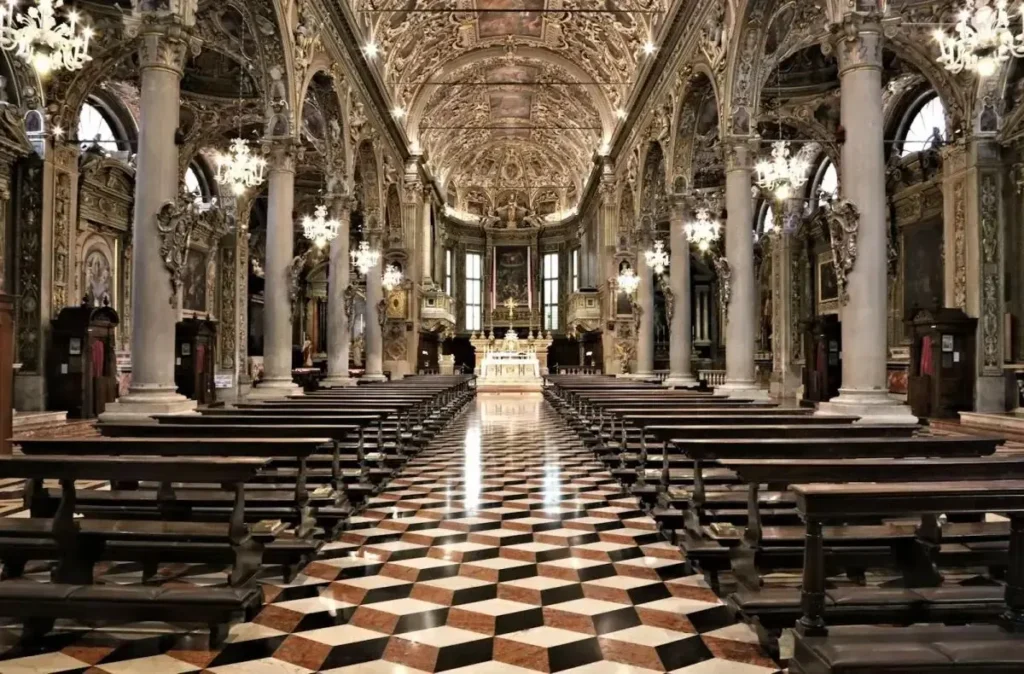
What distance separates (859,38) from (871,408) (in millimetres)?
4571

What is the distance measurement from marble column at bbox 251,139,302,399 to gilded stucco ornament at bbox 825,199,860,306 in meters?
9.63

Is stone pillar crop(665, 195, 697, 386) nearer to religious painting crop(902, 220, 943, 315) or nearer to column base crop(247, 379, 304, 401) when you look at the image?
religious painting crop(902, 220, 943, 315)

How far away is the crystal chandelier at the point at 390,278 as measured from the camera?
81.3 ft

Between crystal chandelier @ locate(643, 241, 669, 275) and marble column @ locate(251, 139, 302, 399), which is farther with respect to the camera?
crystal chandelier @ locate(643, 241, 669, 275)

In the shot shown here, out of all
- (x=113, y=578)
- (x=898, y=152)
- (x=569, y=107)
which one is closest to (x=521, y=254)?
(x=569, y=107)

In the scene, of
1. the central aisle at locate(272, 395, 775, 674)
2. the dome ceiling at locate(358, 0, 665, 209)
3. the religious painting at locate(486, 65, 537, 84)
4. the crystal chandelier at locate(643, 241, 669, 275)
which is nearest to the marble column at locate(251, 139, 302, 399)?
the dome ceiling at locate(358, 0, 665, 209)

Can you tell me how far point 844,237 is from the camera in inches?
342

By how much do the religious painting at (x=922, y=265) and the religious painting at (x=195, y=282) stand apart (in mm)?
20554

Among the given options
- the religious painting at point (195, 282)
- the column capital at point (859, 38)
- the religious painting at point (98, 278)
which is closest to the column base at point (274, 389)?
the religious painting at point (98, 278)

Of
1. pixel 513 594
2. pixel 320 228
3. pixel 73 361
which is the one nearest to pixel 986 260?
pixel 513 594

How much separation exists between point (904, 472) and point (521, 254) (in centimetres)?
4179

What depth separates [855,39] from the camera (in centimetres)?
864

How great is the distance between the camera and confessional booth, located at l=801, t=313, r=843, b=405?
18906 mm

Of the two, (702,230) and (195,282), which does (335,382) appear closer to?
(195,282)
